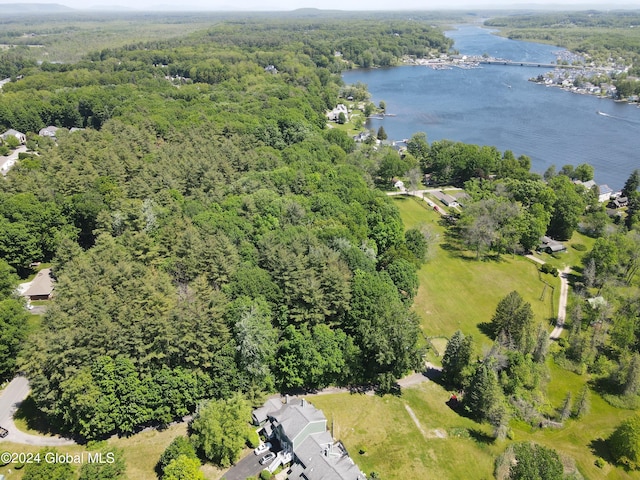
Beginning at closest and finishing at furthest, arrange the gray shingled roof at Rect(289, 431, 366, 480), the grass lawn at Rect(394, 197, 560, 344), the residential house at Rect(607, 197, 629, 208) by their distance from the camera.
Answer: the gray shingled roof at Rect(289, 431, 366, 480), the grass lawn at Rect(394, 197, 560, 344), the residential house at Rect(607, 197, 629, 208)

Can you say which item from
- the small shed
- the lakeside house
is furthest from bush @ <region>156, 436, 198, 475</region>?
the small shed

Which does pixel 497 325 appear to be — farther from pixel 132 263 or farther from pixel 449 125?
pixel 449 125

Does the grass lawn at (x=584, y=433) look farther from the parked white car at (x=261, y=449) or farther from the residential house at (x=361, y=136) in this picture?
the residential house at (x=361, y=136)

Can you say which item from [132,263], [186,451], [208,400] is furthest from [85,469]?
[132,263]

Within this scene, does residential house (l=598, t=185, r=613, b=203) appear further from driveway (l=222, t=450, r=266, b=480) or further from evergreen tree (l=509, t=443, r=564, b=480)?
driveway (l=222, t=450, r=266, b=480)

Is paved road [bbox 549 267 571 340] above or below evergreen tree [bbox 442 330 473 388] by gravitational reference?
below

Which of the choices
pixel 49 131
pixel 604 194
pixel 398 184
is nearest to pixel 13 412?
pixel 398 184
